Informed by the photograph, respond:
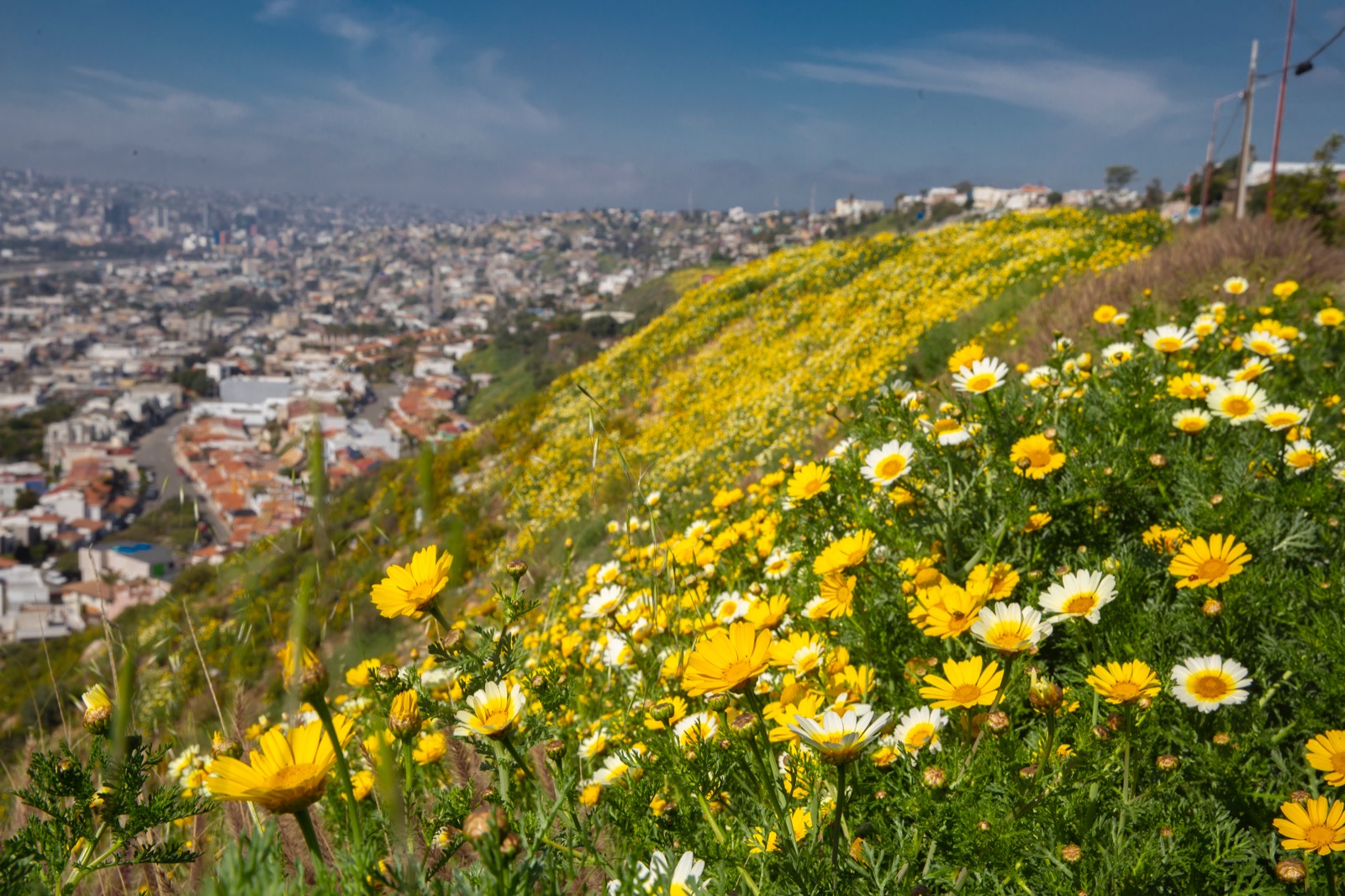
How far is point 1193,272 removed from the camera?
18.4 ft

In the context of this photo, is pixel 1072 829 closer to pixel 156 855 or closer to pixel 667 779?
pixel 667 779

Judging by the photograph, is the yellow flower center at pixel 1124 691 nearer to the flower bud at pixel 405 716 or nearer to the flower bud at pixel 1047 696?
the flower bud at pixel 1047 696

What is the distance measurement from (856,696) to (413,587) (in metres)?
0.81

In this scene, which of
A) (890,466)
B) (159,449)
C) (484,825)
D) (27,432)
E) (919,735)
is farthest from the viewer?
(27,432)

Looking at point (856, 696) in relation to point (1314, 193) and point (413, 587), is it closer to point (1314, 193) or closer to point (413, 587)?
point (413, 587)

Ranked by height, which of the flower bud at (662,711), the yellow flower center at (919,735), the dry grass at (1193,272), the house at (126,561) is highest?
the dry grass at (1193,272)

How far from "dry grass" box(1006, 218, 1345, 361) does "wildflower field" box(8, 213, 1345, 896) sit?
2.51 meters

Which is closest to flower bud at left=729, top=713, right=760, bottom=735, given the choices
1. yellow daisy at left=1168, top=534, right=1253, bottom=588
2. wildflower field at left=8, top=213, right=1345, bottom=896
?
wildflower field at left=8, top=213, right=1345, bottom=896

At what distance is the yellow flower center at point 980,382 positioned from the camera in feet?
6.65

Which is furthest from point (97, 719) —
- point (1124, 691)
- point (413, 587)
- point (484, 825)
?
point (1124, 691)

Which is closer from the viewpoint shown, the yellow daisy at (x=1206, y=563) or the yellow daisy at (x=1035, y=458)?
the yellow daisy at (x=1206, y=563)

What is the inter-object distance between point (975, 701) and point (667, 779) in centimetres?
58

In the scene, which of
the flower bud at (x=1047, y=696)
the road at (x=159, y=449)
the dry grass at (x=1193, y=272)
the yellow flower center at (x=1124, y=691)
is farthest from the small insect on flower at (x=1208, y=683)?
the road at (x=159, y=449)

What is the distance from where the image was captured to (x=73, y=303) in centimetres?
7206
